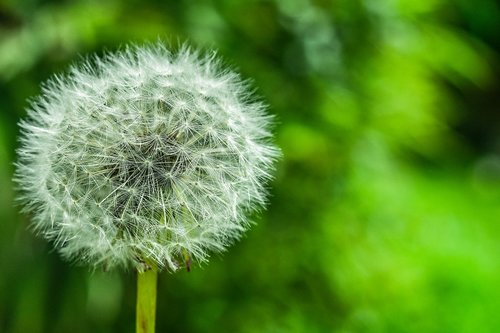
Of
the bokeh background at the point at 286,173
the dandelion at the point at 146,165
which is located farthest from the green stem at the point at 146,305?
the bokeh background at the point at 286,173

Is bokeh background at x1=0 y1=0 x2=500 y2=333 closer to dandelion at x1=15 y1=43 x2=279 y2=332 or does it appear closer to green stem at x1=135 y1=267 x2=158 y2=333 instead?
dandelion at x1=15 y1=43 x2=279 y2=332

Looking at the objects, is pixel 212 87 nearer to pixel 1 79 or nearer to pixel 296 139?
pixel 296 139

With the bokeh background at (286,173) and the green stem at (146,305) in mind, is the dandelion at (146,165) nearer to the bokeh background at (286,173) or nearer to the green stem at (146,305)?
the green stem at (146,305)

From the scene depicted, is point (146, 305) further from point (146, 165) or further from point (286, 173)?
point (286, 173)

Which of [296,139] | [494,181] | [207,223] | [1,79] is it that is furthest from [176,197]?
[494,181]

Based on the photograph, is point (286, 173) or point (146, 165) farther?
point (286, 173)

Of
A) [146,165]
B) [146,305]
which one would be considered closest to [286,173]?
[146,165]

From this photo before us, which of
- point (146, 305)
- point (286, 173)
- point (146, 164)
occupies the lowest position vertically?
point (146, 305)
